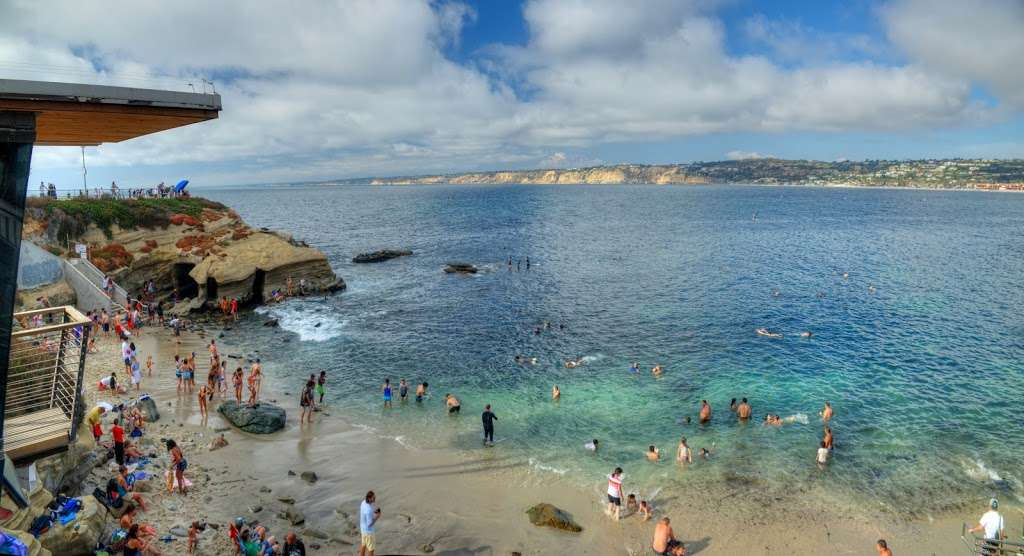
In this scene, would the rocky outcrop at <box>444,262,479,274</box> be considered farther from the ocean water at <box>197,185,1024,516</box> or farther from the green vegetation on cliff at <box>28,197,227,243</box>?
the green vegetation on cliff at <box>28,197,227,243</box>

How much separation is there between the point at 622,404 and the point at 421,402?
920 cm

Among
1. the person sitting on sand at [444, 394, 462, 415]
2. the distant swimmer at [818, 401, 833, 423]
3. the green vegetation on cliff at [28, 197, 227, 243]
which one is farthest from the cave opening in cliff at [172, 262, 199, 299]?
the distant swimmer at [818, 401, 833, 423]

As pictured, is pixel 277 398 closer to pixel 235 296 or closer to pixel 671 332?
pixel 235 296

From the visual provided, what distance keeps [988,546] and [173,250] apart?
50086mm

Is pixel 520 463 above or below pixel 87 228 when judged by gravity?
below

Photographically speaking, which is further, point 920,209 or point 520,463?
point 920,209

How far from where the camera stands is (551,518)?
15.6 metres

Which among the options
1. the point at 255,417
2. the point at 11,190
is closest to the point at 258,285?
the point at 255,417

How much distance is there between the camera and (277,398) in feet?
81.0

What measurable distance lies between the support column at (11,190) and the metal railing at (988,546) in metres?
20.6

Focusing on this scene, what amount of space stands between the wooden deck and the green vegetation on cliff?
3771cm

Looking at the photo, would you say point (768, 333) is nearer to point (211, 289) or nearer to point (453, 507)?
point (453, 507)

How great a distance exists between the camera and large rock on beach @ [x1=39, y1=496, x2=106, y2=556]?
10406mm

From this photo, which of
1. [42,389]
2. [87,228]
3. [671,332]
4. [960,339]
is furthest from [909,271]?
[87,228]
